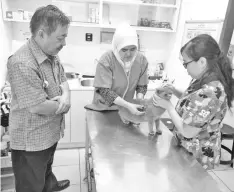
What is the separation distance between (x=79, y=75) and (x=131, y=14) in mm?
1157

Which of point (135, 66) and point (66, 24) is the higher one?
point (66, 24)

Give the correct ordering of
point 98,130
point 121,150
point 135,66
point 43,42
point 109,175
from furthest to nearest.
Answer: point 135,66, point 98,130, point 121,150, point 43,42, point 109,175

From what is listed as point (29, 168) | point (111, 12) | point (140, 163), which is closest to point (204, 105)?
point (140, 163)

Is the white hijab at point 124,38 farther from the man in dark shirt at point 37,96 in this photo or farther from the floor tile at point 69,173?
the floor tile at point 69,173

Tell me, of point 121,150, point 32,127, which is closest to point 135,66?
point 121,150

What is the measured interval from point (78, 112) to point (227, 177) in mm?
1981

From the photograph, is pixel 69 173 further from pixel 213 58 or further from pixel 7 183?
pixel 213 58

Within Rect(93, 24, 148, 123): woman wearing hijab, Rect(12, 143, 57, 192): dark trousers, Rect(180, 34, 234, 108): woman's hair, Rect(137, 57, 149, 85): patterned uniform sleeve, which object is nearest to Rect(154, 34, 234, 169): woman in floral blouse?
Rect(180, 34, 234, 108): woman's hair

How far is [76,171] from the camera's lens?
2166mm

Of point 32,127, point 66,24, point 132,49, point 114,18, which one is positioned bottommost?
point 32,127

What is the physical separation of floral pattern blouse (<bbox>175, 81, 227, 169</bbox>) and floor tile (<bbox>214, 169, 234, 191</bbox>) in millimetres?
1232

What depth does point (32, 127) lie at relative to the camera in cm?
112

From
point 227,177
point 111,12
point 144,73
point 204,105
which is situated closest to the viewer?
point 204,105

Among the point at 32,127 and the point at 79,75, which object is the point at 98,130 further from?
the point at 79,75
